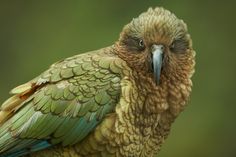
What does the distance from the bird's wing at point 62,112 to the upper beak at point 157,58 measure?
14.0 inches

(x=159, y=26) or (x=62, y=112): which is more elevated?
(x=159, y=26)

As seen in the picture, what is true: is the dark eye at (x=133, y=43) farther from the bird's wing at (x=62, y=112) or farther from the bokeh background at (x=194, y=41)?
the bokeh background at (x=194, y=41)

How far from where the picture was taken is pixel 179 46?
28.3 ft

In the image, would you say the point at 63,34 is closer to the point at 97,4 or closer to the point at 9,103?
the point at 97,4

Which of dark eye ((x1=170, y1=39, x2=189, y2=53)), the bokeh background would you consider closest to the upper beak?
dark eye ((x1=170, y1=39, x2=189, y2=53))

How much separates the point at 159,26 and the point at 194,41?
8078mm

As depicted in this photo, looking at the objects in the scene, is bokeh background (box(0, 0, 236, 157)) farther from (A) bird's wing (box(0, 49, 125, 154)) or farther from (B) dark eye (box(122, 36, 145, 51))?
(A) bird's wing (box(0, 49, 125, 154))

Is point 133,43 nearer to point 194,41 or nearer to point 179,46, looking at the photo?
point 179,46

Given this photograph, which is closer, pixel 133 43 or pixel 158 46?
pixel 158 46

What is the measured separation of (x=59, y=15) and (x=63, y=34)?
2.44 ft

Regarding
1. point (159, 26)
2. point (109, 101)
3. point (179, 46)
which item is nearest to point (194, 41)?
point (179, 46)

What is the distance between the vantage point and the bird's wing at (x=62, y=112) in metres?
8.43

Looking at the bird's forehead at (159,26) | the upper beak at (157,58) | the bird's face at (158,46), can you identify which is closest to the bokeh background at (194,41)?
the bird's face at (158,46)

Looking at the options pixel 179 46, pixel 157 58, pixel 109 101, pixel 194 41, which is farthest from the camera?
pixel 194 41
